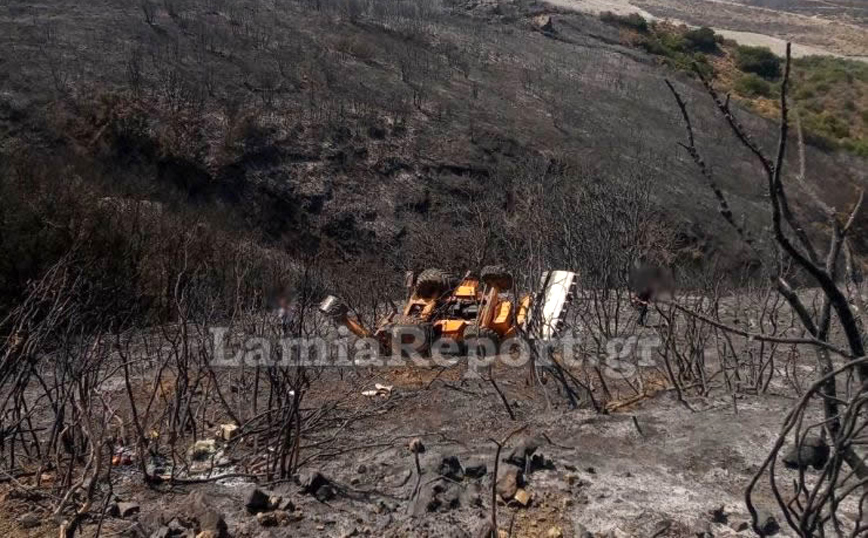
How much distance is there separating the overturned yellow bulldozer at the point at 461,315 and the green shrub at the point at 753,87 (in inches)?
1892

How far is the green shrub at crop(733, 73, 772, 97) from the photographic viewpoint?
5234 cm

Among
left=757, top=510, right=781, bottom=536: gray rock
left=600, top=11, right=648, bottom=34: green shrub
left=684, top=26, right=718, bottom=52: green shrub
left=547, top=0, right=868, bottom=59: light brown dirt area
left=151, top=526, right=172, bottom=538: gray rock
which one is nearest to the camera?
left=151, top=526, right=172, bottom=538: gray rock

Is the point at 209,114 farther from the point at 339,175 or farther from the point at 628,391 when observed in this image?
the point at 628,391

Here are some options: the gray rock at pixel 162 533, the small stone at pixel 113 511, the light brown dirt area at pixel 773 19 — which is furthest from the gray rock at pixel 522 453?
the light brown dirt area at pixel 773 19

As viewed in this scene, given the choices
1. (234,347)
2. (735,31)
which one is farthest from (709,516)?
(735,31)

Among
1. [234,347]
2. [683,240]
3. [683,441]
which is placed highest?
[683,441]

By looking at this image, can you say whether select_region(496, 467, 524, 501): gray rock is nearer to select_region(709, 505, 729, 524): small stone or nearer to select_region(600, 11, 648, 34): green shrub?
select_region(709, 505, 729, 524): small stone

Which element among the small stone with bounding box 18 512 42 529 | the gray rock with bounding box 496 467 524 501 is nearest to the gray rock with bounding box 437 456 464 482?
the gray rock with bounding box 496 467 524 501

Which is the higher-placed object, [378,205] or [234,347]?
[234,347]

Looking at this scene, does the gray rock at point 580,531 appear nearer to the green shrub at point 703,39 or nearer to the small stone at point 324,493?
the small stone at point 324,493

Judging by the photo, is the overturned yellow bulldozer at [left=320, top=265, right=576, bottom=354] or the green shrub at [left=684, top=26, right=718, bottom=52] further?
the green shrub at [left=684, top=26, right=718, bottom=52]

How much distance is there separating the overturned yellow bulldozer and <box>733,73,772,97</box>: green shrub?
4806 cm

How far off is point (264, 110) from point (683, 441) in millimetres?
22424

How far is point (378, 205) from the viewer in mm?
24875
